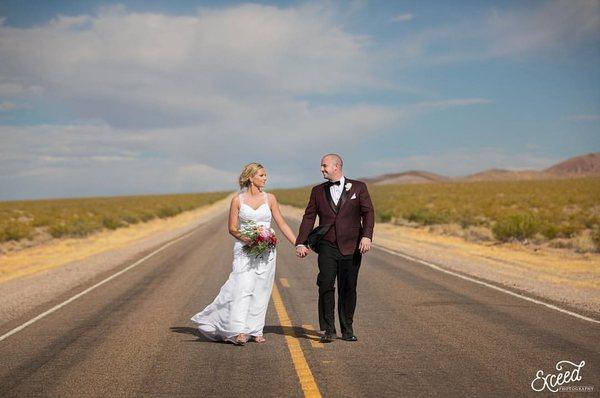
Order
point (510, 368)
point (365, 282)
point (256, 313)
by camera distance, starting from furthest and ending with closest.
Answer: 1. point (365, 282)
2. point (256, 313)
3. point (510, 368)

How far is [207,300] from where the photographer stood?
11.1 m

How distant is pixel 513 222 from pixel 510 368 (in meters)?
20.0

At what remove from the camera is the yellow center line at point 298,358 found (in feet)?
18.7

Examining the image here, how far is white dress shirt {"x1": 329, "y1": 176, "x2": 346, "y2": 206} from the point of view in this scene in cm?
750

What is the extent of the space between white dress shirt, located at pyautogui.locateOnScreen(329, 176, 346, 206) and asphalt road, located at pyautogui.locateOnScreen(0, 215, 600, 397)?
171 cm

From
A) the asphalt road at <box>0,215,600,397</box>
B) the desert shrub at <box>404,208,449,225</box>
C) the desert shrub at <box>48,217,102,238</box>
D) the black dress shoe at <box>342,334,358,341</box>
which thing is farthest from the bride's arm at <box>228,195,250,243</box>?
the desert shrub at <box>404,208,449,225</box>

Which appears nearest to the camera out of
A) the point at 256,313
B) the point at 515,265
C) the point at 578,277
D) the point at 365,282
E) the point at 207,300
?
the point at 256,313

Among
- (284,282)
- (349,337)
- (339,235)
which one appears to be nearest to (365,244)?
(339,235)

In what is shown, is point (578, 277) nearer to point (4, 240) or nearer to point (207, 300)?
point (207, 300)

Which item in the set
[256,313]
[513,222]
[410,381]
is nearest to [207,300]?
[256,313]

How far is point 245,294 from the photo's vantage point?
25.0ft

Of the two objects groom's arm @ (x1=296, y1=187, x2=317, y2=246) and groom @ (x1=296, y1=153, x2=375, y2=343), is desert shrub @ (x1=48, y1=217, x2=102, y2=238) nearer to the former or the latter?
groom's arm @ (x1=296, y1=187, x2=317, y2=246)

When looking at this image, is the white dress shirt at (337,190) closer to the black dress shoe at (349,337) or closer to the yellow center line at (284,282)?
the black dress shoe at (349,337)

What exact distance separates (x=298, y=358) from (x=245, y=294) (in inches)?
44.7
